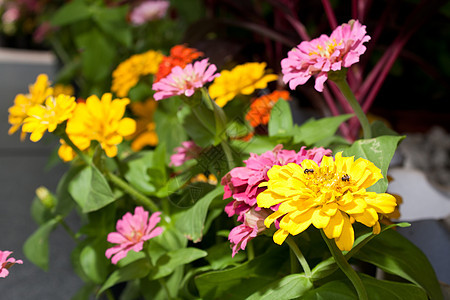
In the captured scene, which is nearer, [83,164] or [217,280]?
[217,280]

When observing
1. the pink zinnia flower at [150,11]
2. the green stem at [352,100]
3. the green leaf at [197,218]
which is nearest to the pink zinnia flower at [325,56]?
the green stem at [352,100]

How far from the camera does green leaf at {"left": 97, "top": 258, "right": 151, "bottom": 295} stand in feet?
1.60

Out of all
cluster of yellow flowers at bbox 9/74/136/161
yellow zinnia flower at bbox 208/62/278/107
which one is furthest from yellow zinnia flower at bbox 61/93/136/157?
yellow zinnia flower at bbox 208/62/278/107

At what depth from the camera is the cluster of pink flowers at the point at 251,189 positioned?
358 millimetres

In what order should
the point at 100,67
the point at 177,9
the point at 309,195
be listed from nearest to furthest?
the point at 309,195 < the point at 100,67 < the point at 177,9

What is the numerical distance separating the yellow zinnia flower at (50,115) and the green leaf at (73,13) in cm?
71

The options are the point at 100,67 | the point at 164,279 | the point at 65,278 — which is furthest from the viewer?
the point at 100,67

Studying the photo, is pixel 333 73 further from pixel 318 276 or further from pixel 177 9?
pixel 177 9

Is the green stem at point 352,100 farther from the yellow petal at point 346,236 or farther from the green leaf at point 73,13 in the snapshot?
the green leaf at point 73,13

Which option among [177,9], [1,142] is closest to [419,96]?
[177,9]

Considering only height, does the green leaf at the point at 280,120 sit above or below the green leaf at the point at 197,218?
above

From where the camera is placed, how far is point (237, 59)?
0.88 m

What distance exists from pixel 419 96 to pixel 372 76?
631mm

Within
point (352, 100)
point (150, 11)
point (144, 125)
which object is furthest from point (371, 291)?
point (150, 11)
